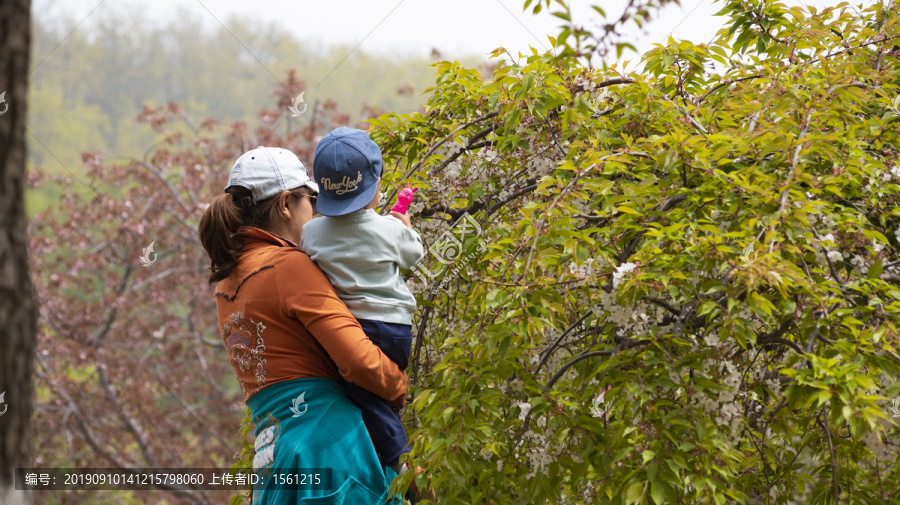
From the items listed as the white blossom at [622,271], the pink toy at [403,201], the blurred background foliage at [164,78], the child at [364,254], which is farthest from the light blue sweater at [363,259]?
the blurred background foliage at [164,78]

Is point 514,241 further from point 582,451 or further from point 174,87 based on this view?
point 174,87

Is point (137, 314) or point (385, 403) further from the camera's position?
point (137, 314)

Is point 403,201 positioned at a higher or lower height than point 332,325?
higher

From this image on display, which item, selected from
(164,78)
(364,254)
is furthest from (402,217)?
(164,78)

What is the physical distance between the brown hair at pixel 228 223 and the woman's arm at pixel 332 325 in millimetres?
170

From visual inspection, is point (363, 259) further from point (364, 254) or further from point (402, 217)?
point (402, 217)

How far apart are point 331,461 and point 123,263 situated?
22.1ft

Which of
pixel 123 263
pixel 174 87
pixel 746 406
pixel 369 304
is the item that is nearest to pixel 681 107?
pixel 746 406

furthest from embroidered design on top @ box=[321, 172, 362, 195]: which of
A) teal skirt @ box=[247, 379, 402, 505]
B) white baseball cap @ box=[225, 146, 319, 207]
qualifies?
teal skirt @ box=[247, 379, 402, 505]

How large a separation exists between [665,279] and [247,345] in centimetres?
96

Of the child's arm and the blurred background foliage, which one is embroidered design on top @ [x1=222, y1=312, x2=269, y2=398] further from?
the blurred background foliage

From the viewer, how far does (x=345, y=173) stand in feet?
5.52

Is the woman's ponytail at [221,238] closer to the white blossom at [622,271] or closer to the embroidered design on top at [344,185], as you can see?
the embroidered design on top at [344,185]

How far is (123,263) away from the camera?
7.53 metres
